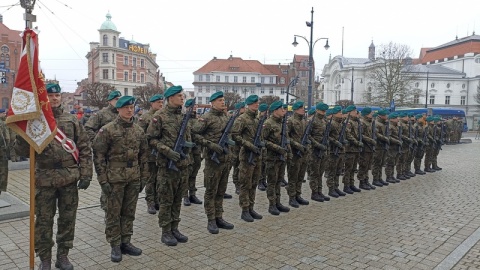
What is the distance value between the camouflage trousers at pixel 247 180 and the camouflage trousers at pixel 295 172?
1194mm

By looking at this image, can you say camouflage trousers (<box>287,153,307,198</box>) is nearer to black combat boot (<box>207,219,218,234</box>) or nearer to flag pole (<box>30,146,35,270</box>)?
black combat boot (<box>207,219,218,234</box>)

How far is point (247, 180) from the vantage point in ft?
21.9

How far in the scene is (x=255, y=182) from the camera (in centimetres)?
688

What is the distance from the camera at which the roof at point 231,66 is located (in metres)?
84.7

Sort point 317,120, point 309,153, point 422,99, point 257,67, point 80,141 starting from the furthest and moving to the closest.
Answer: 1. point 257,67
2. point 422,99
3. point 317,120
4. point 309,153
5. point 80,141

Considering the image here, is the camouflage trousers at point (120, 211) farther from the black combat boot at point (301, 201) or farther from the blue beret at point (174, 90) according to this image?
the black combat boot at point (301, 201)

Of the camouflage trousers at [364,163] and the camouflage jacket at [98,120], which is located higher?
the camouflage jacket at [98,120]

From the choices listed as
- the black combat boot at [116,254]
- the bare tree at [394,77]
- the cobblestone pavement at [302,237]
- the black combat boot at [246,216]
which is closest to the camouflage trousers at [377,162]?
the cobblestone pavement at [302,237]

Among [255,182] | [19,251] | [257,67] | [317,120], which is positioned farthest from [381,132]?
[257,67]

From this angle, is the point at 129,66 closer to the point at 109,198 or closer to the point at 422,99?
the point at 422,99

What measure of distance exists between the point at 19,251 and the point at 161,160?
2178 mm

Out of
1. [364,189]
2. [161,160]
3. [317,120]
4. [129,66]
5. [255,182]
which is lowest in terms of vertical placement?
[364,189]

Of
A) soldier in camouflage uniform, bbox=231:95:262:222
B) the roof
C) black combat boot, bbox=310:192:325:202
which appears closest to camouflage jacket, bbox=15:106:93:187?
soldier in camouflage uniform, bbox=231:95:262:222

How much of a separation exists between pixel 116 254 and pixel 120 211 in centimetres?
53
